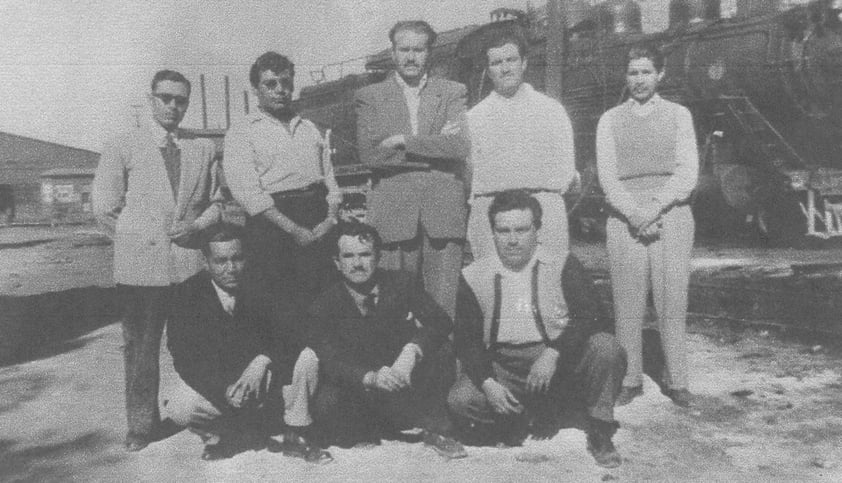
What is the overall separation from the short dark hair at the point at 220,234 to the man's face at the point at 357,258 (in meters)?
0.42

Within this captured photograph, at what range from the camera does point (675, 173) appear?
3352 mm

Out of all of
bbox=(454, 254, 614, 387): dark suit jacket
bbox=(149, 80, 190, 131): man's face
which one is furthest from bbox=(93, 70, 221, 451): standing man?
bbox=(454, 254, 614, 387): dark suit jacket

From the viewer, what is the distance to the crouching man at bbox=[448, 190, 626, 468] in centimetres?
281

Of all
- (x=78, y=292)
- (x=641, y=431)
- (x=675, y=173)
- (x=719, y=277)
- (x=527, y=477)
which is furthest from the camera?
(x=78, y=292)

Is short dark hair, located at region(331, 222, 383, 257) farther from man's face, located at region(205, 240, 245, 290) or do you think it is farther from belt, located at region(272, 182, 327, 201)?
man's face, located at region(205, 240, 245, 290)

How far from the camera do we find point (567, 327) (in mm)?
2887

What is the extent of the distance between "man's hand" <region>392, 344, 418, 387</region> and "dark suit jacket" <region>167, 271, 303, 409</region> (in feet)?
1.40

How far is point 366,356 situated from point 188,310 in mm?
709

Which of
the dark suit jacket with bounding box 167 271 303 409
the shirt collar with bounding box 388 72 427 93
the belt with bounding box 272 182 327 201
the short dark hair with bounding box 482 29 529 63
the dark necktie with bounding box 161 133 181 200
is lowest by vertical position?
the dark suit jacket with bounding box 167 271 303 409

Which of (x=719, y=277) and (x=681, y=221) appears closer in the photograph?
(x=681, y=221)

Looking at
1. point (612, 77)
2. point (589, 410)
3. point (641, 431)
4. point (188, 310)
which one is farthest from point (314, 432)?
point (612, 77)

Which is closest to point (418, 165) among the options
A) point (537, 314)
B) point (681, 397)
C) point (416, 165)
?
point (416, 165)

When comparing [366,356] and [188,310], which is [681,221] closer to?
[366,356]

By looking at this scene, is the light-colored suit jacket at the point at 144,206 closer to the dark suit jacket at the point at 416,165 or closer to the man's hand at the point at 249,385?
the man's hand at the point at 249,385
